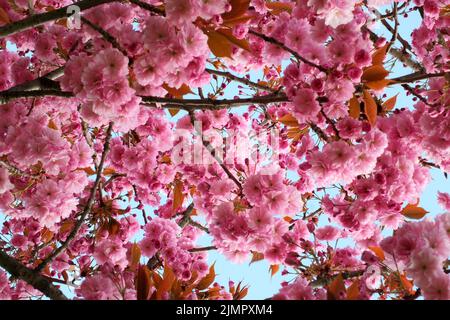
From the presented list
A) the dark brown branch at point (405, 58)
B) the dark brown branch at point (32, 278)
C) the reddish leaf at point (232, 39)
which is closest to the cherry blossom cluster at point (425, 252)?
the reddish leaf at point (232, 39)

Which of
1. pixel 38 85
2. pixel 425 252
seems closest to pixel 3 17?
pixel 38 85

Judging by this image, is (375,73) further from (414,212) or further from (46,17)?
(46,17)

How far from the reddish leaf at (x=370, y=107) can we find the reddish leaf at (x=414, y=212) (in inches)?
31.9

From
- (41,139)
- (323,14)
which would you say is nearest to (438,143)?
(323,14)

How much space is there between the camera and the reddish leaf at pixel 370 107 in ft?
8.10

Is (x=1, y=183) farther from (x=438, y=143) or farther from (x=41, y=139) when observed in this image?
(x=438, y=143)

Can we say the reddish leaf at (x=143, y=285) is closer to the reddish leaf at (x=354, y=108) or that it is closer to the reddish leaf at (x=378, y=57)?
the reddish leaf at (x=354, y=108)

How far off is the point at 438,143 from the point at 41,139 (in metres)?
2.29

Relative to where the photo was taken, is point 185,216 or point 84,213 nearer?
point 84,213

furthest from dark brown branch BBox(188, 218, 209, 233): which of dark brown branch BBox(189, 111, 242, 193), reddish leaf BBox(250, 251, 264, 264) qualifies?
dark brown branch BBox(189, 111, 242, 193)

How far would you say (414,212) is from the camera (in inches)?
116

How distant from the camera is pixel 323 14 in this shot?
2.71 m

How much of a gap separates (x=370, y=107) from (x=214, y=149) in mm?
999
